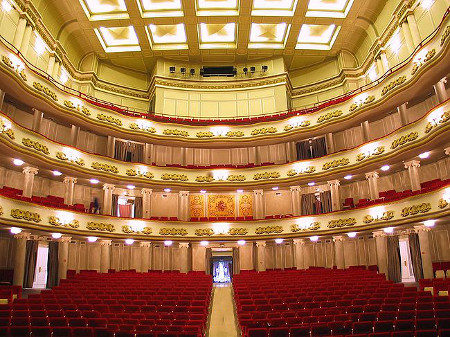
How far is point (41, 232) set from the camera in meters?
14.3

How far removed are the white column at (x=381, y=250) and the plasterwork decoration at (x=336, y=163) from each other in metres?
4.09

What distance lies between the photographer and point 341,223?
1714cm

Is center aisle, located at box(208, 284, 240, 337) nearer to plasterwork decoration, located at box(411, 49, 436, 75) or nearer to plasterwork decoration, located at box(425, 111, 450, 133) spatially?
plasterwork decoration, located at box(425, 111, 450, 133)

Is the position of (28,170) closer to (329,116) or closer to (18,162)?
(18,162)

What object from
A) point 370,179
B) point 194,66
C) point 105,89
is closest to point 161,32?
point 194,66

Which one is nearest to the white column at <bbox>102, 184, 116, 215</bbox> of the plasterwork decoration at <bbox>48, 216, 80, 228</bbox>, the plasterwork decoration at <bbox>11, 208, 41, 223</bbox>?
the plasterwork decoration at <bbox>48, 216, 80, 228</bbox>

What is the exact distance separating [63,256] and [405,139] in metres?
16.3

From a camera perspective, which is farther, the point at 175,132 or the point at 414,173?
the point at 175,132

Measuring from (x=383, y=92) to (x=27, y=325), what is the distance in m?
17.1

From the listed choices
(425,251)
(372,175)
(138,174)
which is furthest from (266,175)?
(425,251)

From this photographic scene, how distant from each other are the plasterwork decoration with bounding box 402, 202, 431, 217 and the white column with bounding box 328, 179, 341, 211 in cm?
514

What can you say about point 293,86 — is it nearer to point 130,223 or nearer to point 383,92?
point 383,92

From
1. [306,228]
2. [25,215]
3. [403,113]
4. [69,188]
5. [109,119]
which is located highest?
[109,119]

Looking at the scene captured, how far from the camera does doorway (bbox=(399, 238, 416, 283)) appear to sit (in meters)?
16.9
